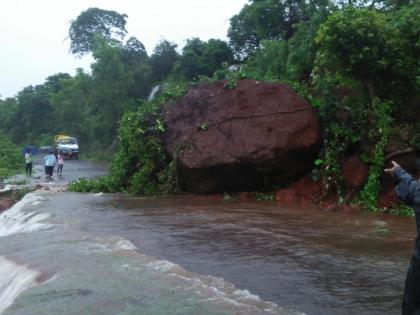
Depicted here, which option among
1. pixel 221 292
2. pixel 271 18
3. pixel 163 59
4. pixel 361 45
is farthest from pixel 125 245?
pixel 163 59

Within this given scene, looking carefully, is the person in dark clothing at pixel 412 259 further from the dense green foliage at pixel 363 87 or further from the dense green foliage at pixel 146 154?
the dense green foliage at pixel 146 154

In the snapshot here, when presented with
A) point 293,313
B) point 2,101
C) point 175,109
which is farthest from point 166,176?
point 2,101

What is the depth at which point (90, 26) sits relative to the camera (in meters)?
59.8

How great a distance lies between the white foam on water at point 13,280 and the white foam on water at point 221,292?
5.70ft

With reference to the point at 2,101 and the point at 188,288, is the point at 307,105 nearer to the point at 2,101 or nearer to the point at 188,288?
the point at 188,288

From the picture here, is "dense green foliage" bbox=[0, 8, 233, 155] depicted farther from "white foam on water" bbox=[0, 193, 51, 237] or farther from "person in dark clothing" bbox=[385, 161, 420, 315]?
"person in dark clothing" bbox=[385, 161, 420, 315]

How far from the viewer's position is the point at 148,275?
→ 7.22 metres

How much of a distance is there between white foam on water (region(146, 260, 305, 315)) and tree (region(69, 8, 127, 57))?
179 ft

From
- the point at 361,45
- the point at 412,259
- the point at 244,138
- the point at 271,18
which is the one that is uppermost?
the point at 271,18

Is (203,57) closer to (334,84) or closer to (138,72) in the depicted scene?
(138,72)

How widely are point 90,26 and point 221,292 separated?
2257 inches

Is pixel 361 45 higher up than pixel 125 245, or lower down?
higher up

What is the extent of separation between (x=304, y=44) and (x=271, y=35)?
1233cm

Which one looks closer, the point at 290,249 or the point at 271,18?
the point at 290,249
